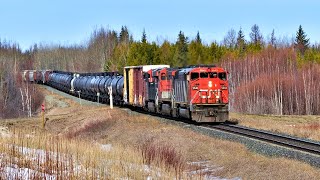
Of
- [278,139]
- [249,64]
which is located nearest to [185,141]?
[278,139]

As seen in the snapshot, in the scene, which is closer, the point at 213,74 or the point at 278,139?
the point at 278,139

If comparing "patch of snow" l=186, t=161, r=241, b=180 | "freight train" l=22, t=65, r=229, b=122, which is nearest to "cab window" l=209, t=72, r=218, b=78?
"freight train" l=22, t=65, r=229, b=122

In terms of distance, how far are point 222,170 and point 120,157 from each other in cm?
336

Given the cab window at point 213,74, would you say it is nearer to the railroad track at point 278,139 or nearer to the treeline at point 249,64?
the railroad track at point 278,139

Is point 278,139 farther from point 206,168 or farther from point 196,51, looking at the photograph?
point 196,51

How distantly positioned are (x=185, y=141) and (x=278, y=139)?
12.7ft

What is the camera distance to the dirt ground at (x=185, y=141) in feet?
46.7

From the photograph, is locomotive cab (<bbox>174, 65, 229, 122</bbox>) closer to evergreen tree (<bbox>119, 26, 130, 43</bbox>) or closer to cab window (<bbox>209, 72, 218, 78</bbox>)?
cab window (<bbox>209, 72, 218, 78</bbox>)

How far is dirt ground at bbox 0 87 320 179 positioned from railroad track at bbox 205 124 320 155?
155 cm

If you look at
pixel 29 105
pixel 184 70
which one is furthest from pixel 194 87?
pixel 29 105

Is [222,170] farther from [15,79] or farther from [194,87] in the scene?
[15,79]

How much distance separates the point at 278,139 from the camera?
20.0 metres

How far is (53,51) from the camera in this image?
519ft

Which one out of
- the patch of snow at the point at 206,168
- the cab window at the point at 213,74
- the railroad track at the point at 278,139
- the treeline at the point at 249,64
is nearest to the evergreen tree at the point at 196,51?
the treeline at the point at 249,64
